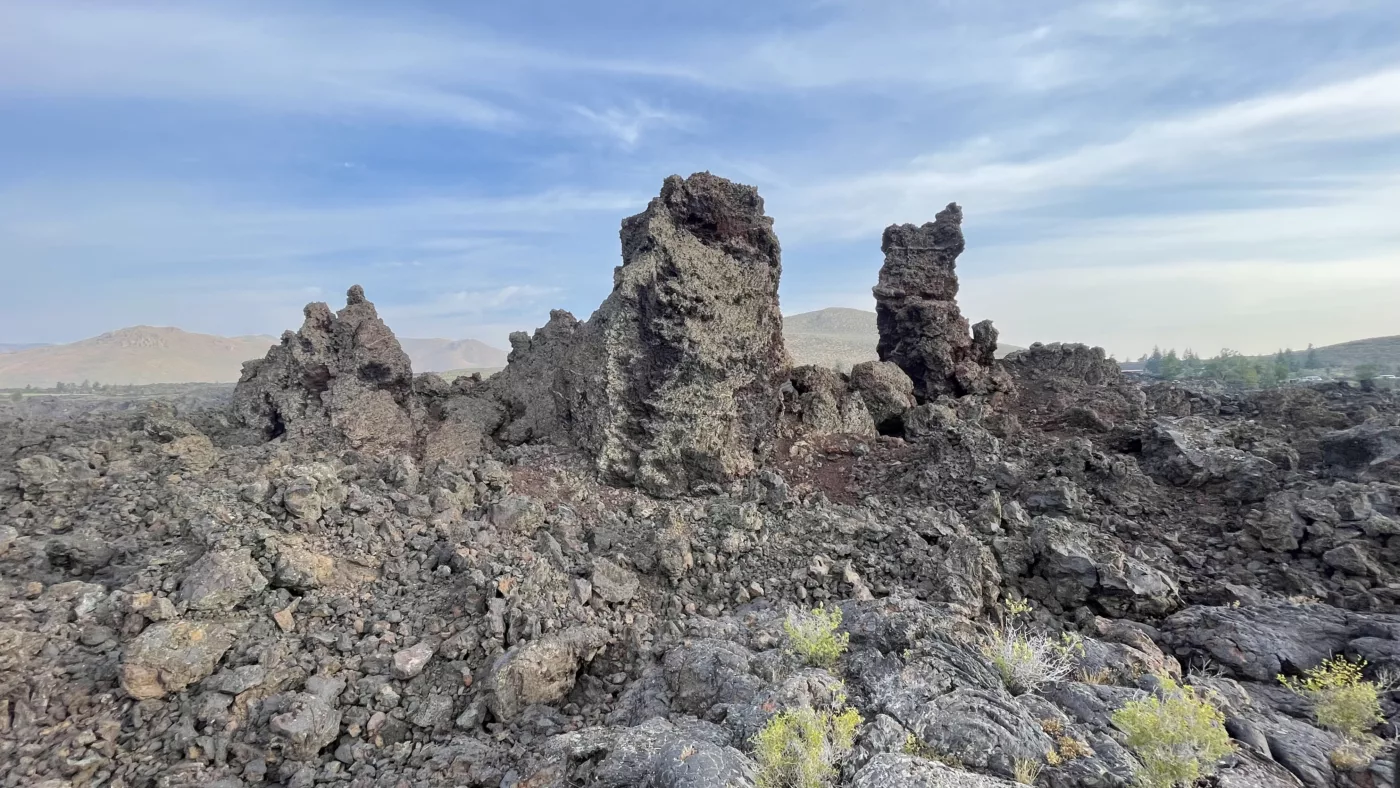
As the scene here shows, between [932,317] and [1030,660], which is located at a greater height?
[932,317]

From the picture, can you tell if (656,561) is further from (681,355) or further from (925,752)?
(925,752)

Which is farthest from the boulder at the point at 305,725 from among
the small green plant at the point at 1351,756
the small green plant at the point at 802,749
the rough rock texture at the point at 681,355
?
the small green plant at the point at 1351,756

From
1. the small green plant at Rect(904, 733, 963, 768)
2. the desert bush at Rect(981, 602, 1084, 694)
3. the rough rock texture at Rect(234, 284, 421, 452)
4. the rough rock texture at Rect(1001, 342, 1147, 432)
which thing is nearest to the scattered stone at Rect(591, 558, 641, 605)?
the small green plant at Rect(904, 733, 963, 768)

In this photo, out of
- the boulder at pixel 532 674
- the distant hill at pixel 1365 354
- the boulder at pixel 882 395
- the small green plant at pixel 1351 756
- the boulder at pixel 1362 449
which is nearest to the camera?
the small green plant at pixel 1351 756

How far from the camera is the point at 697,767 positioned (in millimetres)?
4941

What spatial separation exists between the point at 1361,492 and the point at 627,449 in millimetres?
11478

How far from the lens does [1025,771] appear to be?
15.6ft

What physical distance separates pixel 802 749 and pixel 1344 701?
5231 millimetres

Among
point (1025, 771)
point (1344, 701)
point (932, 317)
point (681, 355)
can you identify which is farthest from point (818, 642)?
point (932, 317)

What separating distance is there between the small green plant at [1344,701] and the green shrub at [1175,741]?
175 cm

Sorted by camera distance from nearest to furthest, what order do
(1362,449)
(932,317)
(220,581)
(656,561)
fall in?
(220,581) → (656,561) → (1362,449) → (932,317)

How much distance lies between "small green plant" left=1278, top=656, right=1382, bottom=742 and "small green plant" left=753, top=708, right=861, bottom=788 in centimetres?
460

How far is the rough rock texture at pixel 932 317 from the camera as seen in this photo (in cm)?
1725

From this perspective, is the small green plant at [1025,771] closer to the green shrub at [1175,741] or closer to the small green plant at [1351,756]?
the green shrub at [1175,741]
